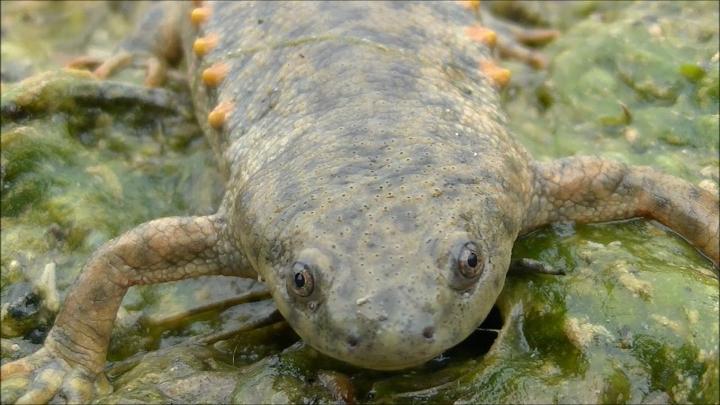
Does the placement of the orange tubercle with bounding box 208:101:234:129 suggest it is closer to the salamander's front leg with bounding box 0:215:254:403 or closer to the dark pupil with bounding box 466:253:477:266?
the salamander's front leg with bounding box 0:215:254:403

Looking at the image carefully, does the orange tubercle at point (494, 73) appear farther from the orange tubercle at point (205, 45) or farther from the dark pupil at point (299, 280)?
the dark pupil at point (299, 280)

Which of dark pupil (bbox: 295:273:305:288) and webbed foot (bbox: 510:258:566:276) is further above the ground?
dark pupil (bbox: 295:273:305:288)

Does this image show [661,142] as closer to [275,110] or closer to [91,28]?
[275,110]

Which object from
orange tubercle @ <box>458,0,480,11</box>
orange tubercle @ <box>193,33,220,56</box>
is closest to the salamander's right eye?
orange tubercle @ <box>458,0,480,11</box>

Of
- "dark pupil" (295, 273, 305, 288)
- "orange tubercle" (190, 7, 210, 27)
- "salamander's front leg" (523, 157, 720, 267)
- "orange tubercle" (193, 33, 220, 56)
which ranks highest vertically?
"orange tubercle" (190, 7, 210, 27)

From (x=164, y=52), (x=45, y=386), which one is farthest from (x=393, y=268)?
(x=164, y=52)

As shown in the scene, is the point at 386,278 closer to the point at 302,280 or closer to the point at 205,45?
the point at 302,280
